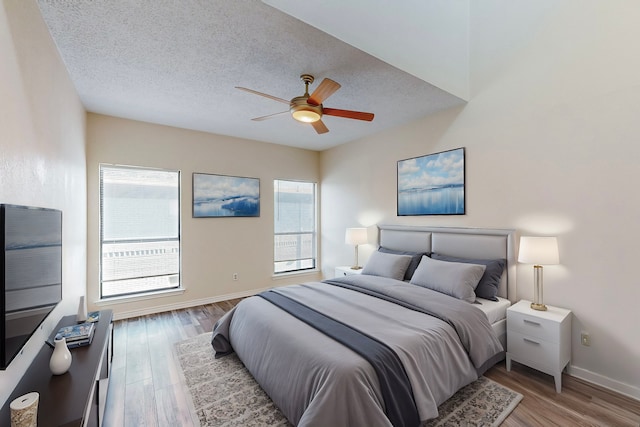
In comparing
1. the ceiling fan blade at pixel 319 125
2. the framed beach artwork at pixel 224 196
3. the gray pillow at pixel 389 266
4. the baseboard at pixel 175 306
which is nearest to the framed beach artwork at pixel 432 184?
the gray pillow at pixel 389 266

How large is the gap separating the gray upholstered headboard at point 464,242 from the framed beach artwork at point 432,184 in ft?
0.81

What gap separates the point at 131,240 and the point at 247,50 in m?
3.16

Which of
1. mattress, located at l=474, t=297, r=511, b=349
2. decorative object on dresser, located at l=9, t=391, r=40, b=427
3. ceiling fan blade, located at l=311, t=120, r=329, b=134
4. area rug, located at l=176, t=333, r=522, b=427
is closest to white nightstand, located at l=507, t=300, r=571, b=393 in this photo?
mattress, located at l=474, t=297, r=511, b=349

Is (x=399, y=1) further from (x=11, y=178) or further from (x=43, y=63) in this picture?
(x=11, y=178)

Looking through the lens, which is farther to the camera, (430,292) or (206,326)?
(206,326)

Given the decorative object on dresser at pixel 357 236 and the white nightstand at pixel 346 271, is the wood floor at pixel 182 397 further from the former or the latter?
the decorative object on dresser at pixel 357 236

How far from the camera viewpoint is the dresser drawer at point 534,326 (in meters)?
2.29

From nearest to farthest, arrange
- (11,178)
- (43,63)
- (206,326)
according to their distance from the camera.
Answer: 1. (11,178)
2. (43,63)
3. (206,326)

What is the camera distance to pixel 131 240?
395cm

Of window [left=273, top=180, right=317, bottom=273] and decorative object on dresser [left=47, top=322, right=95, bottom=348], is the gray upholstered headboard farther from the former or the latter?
decorative object on dresser [left=47, top=322, right=95, bottom=348]

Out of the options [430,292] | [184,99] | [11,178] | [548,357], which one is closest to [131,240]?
[184,99]

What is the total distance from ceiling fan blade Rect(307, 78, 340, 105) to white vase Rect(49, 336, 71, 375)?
233cm

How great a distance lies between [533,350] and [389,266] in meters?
1.55

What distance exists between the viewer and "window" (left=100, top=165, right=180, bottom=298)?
380 cm
